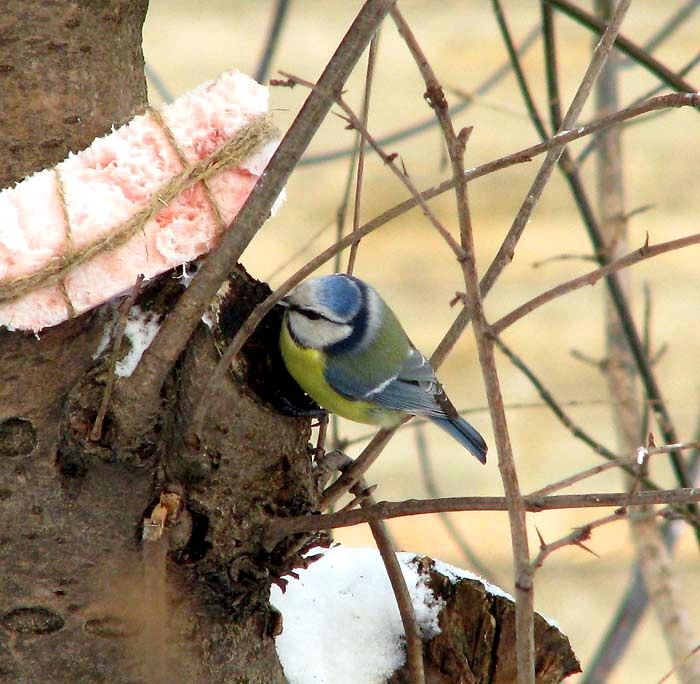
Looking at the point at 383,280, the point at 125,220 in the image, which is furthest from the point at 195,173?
the point at 383,280

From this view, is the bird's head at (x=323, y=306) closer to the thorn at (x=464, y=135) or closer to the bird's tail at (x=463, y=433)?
the bird's tail at (x=463, y=433)

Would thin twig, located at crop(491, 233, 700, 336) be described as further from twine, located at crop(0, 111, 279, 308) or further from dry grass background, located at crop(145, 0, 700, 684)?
dry grass background, located at crop(145, 0, 700, 684)

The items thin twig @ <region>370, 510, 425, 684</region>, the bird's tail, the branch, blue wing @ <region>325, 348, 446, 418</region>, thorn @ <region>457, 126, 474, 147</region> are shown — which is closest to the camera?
thorn @ <region>457, 126, 474, 147</region>

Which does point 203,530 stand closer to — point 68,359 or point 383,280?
point 68,359

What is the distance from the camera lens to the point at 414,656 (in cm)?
101

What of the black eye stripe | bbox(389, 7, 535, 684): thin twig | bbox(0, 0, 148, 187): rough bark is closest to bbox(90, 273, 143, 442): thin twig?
bbox(0, 0, 148, 187): rough bark

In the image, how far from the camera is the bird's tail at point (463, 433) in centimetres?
140

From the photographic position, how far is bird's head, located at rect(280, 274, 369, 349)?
119cm

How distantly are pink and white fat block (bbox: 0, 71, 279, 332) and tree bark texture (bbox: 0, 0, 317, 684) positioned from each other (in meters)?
0.04

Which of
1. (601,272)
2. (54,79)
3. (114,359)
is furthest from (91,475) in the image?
(601,272)

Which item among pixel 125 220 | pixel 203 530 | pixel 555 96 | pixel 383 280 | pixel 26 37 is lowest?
pixel 203 530

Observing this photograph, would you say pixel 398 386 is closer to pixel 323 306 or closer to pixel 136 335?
pixel 323 306

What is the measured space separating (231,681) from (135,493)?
0.20 m

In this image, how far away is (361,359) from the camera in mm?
1354
